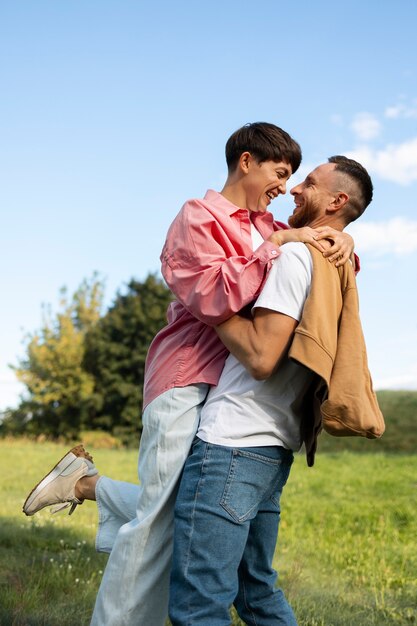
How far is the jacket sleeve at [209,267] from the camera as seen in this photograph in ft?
8.81

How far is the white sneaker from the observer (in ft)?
12.0

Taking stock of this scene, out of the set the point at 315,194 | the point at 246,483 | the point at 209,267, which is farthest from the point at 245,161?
the point at 246,483

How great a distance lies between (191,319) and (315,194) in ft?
2.30

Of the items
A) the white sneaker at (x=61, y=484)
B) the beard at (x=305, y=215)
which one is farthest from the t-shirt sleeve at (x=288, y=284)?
the white sneaker at (x=61, y=484)

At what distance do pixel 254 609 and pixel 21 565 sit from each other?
123 inches

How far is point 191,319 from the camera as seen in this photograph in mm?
3055

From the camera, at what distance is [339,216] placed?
120 inches

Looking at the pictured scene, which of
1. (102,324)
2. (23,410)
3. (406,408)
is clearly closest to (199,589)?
(406,408)

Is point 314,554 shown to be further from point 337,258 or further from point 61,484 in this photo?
point 337,258

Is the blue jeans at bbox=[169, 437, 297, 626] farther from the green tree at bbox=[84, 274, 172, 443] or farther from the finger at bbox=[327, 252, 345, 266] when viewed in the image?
the green tree at bbox=[84, 274, 172, 443]

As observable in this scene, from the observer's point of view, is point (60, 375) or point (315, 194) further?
point (60, 375)

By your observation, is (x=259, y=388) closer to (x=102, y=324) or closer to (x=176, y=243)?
(x=176, y=243)

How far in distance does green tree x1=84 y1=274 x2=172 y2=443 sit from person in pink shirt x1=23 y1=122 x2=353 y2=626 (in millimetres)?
28240

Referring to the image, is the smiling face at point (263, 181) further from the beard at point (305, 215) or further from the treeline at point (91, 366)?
the treeline at point (91, 366)
